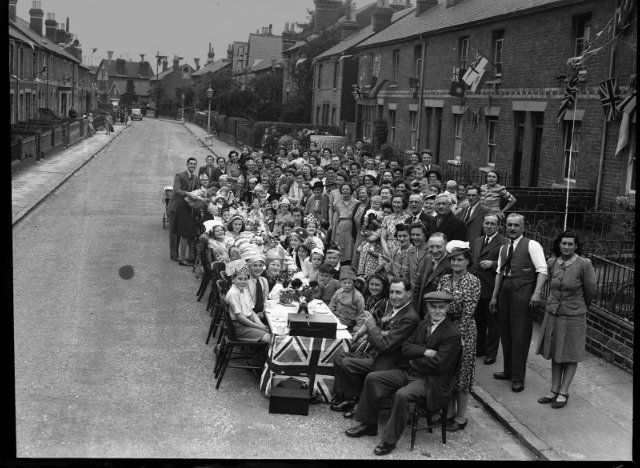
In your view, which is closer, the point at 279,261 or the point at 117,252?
the point at 279,261

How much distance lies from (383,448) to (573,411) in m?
2.45

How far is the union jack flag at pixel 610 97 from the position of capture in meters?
17.2

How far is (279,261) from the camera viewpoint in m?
11.2

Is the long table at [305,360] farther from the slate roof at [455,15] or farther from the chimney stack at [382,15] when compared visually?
the chimney stack at [382,15]

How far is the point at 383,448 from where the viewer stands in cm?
736

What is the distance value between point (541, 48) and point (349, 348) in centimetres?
1505

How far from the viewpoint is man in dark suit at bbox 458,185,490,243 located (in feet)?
38.0

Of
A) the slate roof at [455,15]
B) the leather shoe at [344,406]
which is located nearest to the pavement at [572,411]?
the leather shoe at [344,406]

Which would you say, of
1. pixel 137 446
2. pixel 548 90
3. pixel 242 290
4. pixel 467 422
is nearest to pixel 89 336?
pixel 242 290

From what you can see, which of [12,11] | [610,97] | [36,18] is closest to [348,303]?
[610,97]

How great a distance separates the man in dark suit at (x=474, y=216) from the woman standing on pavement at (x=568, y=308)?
9.72 feet

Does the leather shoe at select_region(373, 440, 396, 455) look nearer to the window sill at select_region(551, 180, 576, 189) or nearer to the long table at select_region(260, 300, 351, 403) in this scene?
the long table at select_region(260, 300, 351, 403)

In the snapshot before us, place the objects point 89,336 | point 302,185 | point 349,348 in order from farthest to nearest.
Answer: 1. point 302,185
2. point 89,336
3. point 349,348

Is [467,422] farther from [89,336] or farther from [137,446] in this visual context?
[89,336]
